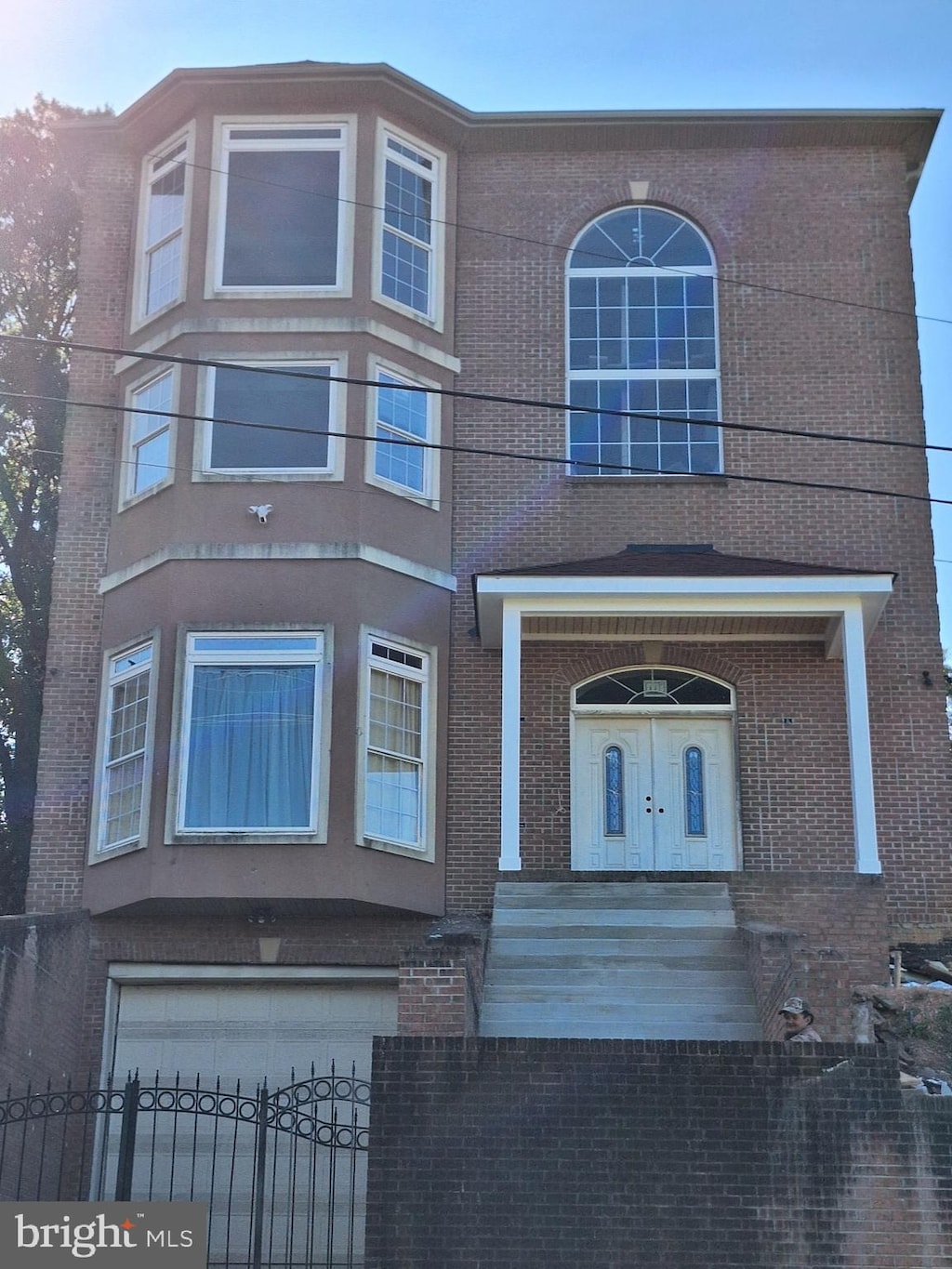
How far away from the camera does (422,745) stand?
18.0m

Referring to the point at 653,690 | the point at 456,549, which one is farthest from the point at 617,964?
the point at 456,549

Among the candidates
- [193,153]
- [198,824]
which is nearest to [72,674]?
[198,824]

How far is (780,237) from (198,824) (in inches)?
375

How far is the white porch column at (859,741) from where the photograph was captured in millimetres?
16609

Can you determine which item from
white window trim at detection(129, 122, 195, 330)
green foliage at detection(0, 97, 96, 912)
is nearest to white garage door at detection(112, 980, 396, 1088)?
white window trim at detection(129, 122, 195, 330)

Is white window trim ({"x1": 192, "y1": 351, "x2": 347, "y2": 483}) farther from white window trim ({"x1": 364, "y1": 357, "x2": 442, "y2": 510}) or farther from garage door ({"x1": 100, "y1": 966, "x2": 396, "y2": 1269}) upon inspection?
garage door ({"x1": 100, "y1": 966, "x2": 396, "y2": 1269})

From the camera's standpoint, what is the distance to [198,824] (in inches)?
663

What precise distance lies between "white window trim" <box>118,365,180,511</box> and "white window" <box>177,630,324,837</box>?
1.94 metres

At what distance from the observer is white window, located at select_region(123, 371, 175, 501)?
18.5 meters

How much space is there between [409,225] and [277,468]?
3516 millimetres

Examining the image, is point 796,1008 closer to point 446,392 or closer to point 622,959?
point 622,959

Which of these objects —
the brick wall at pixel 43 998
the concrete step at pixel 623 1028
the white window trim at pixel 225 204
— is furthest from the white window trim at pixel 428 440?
the concrete step at pixel 623 1028

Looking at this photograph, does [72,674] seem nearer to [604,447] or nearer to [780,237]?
[604,447]

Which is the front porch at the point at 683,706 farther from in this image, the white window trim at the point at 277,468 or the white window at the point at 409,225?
the white window at the point at 409,225
